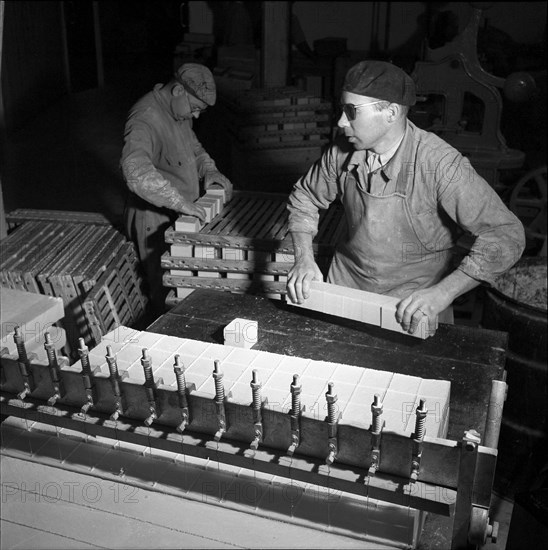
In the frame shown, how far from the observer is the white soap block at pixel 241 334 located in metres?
3.17

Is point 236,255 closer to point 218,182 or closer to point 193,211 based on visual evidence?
point 193,211

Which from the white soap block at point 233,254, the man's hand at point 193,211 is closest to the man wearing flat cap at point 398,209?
the white soap block at point 233,254

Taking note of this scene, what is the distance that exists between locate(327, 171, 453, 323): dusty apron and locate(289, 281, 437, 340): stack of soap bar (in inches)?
23.7

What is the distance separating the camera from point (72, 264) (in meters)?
5.47

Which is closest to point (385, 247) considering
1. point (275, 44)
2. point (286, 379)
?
point (286, 379)

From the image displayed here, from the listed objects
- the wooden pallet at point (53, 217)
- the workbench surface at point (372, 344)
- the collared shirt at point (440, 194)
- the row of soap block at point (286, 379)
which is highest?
the collared shirt at point (440, 194)

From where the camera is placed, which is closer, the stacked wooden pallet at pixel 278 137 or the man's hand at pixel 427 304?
the man's hand at pixel 427 304

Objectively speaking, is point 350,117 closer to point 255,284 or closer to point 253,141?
point 255,284

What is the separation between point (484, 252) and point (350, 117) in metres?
0.91

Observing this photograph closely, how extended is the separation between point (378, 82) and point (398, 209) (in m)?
0.68

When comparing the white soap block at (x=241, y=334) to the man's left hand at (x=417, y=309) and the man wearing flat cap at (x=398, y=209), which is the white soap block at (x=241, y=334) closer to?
the man wearing flat cap at (x=398, y=209)

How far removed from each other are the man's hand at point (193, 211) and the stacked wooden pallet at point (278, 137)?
2175 millimetres

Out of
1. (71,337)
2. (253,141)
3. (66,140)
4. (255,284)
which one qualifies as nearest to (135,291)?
(71,337)

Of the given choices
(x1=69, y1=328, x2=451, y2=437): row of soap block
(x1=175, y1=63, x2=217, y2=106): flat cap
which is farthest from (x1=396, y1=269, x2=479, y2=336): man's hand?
(x1=175, y1=63, x2=217, y2=106): flat cap
